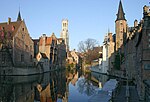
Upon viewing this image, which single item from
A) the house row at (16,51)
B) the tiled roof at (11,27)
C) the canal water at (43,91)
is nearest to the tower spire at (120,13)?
the house row at (16,51)

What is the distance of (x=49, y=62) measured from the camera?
236 feet

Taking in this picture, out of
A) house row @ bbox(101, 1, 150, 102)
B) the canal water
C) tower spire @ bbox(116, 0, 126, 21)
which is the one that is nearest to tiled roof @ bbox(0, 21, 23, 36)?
the canal water

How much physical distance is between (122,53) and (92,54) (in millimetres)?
51452

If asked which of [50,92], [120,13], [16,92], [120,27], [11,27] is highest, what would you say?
[120,13]

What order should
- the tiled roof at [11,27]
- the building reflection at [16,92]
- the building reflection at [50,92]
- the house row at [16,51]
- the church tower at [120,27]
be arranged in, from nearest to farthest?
the building reflection at [16,92]
the building reflection at [50,92]
the house row at [16,51]
the tiled roof at [11,27]
the church tower at [120,27]

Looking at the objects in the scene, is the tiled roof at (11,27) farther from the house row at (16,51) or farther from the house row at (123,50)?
the house row at (123,50)

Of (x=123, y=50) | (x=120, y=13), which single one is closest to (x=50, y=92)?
(x=123, y=50)

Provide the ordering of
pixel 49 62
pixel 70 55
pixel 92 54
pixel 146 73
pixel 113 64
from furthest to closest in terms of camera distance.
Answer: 1. pixel 70 55
2. pixel 92 54
3. pixel 49 62
4. pixel 113 64
5. pixel 146 73

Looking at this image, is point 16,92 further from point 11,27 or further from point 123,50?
point 123,50

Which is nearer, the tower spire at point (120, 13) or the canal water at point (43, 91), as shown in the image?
the canal water at point (43, 91)

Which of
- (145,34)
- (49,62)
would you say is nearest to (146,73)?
(145,34)

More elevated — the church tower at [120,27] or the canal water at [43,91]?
the church tower at [120,27]

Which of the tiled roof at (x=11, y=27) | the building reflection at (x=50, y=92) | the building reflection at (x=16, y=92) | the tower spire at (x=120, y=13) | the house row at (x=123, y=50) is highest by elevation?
the tower spire at (x=120, y=13)

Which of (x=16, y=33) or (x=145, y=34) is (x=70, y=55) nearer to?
(x=16, y=33)
